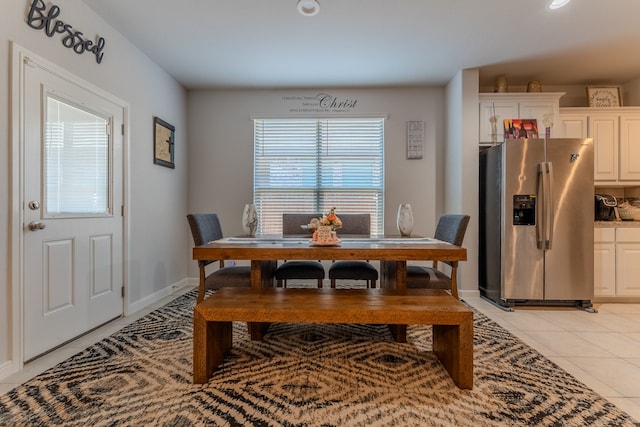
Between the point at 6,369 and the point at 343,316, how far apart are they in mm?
1972

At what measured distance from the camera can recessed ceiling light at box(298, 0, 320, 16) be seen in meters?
2.42

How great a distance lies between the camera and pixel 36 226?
6.68 feet

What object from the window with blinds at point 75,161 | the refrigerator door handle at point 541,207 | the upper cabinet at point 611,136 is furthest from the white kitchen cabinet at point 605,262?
the window with blinds at point 75,161

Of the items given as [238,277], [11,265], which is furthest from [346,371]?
[11,265]

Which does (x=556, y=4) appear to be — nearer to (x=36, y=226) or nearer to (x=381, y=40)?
(x=381, y=40)

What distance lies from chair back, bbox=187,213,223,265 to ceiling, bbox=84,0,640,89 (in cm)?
165

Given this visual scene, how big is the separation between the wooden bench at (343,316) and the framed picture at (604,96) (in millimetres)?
3645

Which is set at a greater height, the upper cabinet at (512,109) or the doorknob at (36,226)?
the upper cabinet at (512,109)

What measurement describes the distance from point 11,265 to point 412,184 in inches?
151

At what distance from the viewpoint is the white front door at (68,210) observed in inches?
79.9

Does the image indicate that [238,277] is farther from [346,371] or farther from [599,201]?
[599,201]

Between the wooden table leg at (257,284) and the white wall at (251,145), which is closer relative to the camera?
the wooden table leg at (257,284)

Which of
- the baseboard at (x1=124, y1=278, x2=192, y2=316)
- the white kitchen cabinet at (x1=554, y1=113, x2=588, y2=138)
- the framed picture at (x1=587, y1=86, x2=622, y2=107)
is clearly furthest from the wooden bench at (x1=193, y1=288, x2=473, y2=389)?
the framed picture at (x1=587, y1=86, x2=622, y2=107)

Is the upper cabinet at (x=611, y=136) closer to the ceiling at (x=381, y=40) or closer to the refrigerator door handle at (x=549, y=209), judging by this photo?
the ceiling at (x=381, y=40)
